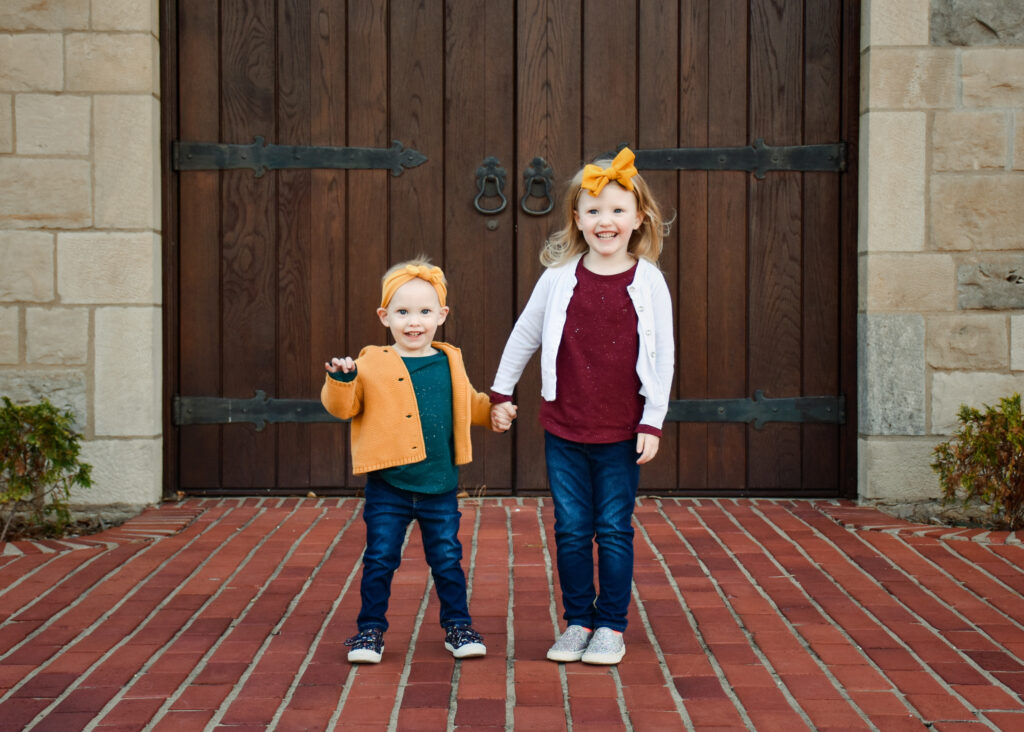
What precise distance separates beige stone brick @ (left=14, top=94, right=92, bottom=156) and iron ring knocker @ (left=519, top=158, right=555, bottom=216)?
1836 mm

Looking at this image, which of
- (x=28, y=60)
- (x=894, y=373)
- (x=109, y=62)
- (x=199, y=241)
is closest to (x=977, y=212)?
(x=894, y=373)

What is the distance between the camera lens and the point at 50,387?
4.57 metres

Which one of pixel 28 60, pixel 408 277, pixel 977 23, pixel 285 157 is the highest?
pixel 977 23

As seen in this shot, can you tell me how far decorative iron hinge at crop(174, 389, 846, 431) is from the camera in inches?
191

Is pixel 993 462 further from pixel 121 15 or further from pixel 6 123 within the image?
pixel 6 123

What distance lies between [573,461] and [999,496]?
213 cm

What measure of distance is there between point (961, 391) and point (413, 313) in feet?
8.95

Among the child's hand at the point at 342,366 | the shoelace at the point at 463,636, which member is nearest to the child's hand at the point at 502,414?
the child's hand at the point at 342,366

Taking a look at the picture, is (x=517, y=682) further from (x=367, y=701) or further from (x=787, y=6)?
(x=787, y=6)

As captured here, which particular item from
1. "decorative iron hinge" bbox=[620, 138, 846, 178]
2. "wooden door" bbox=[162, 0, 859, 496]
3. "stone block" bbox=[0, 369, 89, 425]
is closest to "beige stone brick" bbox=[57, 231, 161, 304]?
"wooden door" bbox=[162, 0, 859, 496]

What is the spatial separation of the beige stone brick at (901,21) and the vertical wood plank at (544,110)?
4.04ft

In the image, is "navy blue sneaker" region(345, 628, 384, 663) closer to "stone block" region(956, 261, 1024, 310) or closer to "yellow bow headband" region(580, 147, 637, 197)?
"yellow bow headband" region(580, 147, 637, 197)

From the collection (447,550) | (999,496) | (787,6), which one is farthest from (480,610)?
(787,6)

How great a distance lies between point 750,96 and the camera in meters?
4.81
